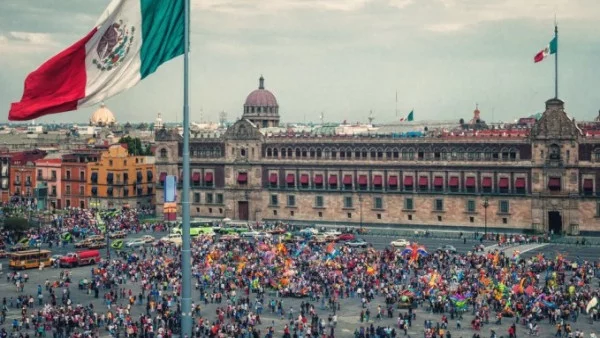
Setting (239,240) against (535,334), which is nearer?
(535,334)

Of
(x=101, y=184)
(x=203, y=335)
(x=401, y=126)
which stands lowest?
(x=203, y=335)

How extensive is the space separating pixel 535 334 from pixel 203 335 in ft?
55.3

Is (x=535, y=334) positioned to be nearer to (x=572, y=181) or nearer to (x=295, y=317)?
(x=295, y=317)

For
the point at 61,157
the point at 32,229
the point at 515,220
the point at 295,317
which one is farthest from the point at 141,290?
the point at 61,157

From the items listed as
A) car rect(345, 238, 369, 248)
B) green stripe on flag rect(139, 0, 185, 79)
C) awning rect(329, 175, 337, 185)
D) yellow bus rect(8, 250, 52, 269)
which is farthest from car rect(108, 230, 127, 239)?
green stripe on flag rect(139, 0, 185, 79)

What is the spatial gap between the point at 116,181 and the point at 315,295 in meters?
55.3

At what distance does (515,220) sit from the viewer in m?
85.1

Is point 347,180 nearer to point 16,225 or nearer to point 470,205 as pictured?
point 470,205

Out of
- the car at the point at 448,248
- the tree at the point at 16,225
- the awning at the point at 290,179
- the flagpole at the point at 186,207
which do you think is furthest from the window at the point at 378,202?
the flagpole at the point at 186,207

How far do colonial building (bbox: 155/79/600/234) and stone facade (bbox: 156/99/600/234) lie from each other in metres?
0.10

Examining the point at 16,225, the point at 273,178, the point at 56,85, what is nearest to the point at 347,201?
the point at 273,178

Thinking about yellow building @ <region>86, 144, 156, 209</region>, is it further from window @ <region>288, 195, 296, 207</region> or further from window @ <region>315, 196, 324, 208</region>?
window @ <region>315, 196, 324, 208</region>

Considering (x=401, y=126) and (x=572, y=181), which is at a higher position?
(x=401, y=126)

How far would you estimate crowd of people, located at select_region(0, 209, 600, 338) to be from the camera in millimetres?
48219
